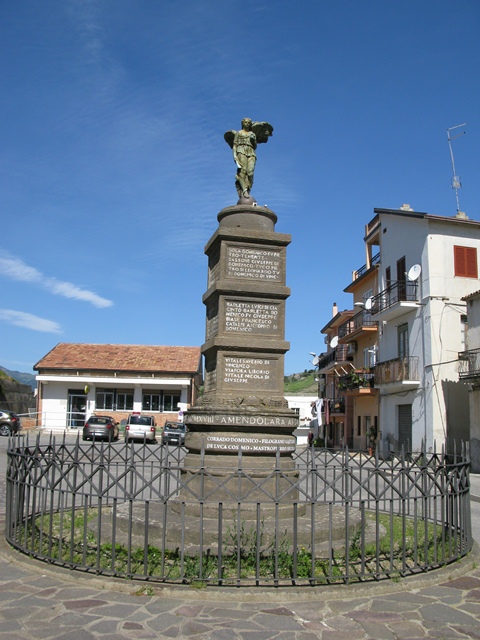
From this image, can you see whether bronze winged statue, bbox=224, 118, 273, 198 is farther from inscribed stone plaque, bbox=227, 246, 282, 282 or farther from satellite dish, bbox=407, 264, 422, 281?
satellite dish, bbox=407, 264, 422, 281

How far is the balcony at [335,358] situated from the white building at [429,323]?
1110cm

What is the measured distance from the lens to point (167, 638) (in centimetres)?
465

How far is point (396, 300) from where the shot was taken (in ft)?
98.7

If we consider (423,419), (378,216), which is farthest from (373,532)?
(378,216)

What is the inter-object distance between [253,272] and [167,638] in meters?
5.79

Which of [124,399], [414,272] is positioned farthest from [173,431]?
[414,272]

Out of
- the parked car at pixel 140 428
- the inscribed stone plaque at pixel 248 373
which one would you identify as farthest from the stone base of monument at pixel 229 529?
the parked car at pixel 140 428

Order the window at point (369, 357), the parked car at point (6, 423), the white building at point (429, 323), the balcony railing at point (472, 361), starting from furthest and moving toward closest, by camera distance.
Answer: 1. the window at point (369, 357)
2. the parked car at point (6, 423)
3. the white building at point (429, 323)
4. the balcony railing at point (472, 361)

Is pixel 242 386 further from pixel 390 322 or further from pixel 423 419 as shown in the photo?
pixel 390 322

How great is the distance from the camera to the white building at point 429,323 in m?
26.6

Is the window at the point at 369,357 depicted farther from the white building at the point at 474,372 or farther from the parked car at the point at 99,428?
the parked car at the point at 99,428

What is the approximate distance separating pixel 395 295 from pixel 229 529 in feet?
83.4

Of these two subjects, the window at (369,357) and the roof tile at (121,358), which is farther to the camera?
the roof tile at (121,358)

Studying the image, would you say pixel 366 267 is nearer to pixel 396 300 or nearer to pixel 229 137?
pixel 396 300
